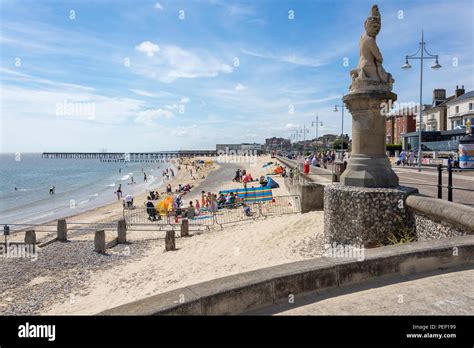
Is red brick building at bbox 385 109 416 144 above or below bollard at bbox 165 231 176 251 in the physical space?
above

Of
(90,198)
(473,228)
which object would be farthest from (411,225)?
(90,198)

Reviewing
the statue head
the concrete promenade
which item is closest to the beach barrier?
the statue head

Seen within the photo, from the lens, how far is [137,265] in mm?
12000

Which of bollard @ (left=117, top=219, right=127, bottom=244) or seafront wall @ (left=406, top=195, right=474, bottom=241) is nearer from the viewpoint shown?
seafront wall @ (left=406, top=195, right=474, bottom=241)

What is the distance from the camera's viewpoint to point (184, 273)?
10.0 meters

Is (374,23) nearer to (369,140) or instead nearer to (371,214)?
(369,140)

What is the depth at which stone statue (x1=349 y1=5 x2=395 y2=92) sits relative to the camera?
8.03m

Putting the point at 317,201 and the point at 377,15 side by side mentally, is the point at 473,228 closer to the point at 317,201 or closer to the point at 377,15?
the point at 377,15

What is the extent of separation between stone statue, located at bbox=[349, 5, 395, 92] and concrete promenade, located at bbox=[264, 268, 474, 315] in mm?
5166

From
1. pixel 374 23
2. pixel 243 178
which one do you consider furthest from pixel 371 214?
pixel 243 178

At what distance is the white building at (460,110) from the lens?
52.4m

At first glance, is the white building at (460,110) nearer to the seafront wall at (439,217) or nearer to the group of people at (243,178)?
the group of people at (243,178)

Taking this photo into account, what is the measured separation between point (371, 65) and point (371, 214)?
3659 mm

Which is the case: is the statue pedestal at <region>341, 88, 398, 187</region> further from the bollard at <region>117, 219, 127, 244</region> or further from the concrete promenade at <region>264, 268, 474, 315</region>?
the bollard at <region>117, 219, 127, 244</region>
